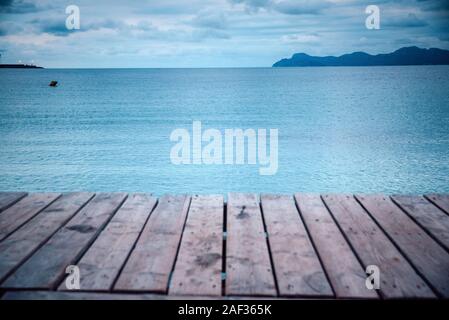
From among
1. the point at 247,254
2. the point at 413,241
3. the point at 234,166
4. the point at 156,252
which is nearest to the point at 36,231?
the point at 156,252

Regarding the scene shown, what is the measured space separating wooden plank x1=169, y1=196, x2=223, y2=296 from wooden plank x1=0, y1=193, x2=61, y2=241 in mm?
1624

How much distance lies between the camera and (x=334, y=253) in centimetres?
344

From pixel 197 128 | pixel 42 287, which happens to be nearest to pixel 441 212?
pixel 42 287

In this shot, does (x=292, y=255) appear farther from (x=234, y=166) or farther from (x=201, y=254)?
(x=234, y=166)

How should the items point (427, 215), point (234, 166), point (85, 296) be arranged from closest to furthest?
point (85, 296)
point (427, 215)
point (234, 166)

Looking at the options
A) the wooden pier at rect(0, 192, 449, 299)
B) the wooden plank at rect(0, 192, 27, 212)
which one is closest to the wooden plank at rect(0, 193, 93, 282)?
the wooden pier at rect(0, 192, 449, 299)

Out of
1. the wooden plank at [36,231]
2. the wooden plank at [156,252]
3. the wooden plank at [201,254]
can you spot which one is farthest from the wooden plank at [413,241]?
the wooden plank at [36,231]

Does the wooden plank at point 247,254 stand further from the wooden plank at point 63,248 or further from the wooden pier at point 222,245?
the wooden plank at point 63,248

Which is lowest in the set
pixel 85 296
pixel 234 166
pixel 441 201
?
pixel 234 166

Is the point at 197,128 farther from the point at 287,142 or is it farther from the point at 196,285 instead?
the point at 196,285

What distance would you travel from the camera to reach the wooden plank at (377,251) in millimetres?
2881

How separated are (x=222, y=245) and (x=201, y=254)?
275mm

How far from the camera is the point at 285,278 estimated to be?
119 inches

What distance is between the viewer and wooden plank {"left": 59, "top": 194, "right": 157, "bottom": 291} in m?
3.00
